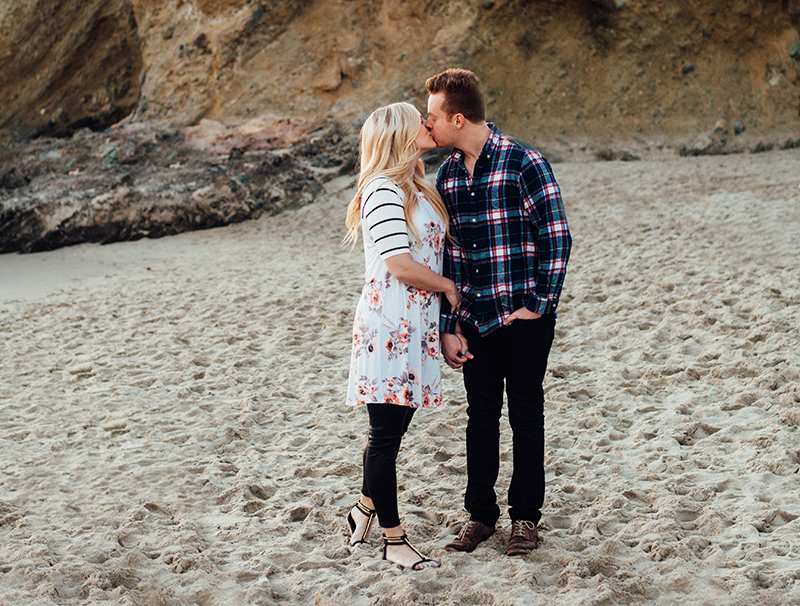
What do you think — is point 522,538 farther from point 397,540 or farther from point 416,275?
point 416,275

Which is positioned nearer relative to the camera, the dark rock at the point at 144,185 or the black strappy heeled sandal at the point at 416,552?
the black strappy heeled sandal at the point at 416,552

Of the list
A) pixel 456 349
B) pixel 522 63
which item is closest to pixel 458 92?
pixel 456 349

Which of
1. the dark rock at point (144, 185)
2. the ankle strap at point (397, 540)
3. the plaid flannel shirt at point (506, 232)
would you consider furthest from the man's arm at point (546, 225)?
the dark rock at point (144, 185)

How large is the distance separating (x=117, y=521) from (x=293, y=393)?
6.17 ft

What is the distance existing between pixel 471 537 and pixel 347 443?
1548mm

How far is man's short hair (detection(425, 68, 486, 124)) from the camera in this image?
8.14 feet

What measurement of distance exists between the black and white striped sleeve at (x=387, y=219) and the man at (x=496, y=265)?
275 millimetres

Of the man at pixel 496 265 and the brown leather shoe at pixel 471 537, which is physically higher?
the man at pixel 496 265

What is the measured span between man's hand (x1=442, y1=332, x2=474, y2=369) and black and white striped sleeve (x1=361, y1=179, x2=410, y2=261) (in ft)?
1.30

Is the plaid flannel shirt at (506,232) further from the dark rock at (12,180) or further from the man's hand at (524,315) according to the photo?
the dark rock at (12,180)

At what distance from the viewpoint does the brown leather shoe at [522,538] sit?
9.15 ft

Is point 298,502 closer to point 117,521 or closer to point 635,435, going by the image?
point 117,521

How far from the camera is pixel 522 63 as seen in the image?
1470 cm

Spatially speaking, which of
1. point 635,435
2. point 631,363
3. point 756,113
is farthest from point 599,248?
point 756,113
